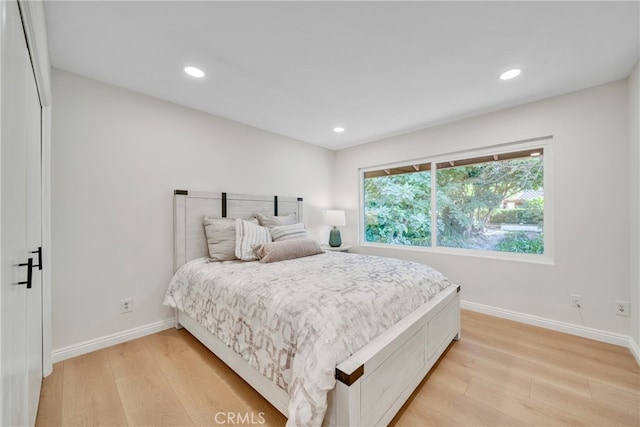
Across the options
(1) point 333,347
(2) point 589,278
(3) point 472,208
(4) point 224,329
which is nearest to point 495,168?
(3) point 472,208

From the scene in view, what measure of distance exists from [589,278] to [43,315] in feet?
14.7

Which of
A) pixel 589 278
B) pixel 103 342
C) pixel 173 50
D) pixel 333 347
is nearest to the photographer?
Result: pixel 333 347

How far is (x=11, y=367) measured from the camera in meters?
0.87

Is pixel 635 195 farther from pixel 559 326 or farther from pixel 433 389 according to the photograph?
pixel 433 389

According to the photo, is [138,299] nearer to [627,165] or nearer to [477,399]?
[477,399]

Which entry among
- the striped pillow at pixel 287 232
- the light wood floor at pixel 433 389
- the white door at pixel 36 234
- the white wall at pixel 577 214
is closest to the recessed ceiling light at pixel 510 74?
the white wall at pixel 577 214

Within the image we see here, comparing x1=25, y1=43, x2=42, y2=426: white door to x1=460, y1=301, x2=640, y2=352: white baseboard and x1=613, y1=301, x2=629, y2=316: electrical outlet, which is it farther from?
x1=613, y1=301, x2=629, y2=316: electrical outlet

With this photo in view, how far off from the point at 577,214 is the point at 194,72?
366 centimetres

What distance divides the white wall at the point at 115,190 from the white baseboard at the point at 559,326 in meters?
3.30

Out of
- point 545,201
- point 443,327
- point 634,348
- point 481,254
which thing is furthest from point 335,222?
point 634,348

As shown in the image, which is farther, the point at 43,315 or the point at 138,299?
the point at 138,299

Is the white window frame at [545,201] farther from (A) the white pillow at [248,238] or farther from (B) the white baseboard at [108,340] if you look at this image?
(B) the white baseboard at [108,340]

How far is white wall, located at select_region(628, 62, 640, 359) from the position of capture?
2.03 m

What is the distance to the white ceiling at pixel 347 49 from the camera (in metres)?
1.53
